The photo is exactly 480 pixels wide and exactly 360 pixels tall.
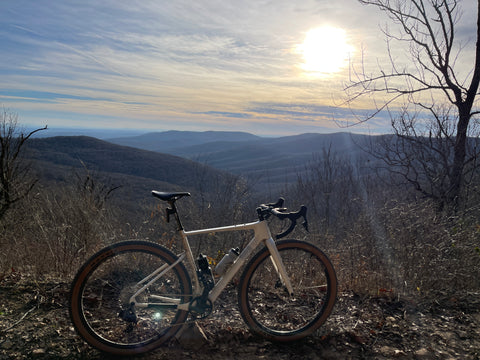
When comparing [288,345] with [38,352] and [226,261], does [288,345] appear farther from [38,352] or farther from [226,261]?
[38,352]

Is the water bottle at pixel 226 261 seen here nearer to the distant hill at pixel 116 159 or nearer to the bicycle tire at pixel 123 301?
the bicycle tire at pixel 123 301

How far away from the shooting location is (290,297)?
3.64 m

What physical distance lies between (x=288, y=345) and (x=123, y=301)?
1.37 metres

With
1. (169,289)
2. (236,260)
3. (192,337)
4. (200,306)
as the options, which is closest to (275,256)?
(236,260)

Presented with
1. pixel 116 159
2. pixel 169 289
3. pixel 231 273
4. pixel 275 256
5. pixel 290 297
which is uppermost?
pixel 275 256

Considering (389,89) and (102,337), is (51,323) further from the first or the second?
(389,89)

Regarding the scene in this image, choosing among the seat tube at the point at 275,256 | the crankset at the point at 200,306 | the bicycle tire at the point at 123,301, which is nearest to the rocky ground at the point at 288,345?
the bicycle tire at the point at 123,301

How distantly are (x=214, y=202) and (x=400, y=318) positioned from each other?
7775mm

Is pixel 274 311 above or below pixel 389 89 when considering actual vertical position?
below

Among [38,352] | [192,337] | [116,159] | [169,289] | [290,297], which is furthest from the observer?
[116,159]

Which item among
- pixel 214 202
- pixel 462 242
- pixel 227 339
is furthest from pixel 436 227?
pixel 214 202

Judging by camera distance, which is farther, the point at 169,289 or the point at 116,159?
the point at 116,159

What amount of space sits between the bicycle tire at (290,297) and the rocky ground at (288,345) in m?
0.16

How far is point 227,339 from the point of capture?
2.99 metres
